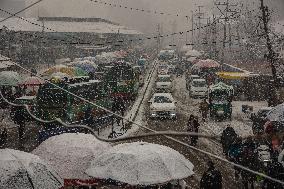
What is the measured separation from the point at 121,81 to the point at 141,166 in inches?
874

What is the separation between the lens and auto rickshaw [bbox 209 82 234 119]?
24.6m

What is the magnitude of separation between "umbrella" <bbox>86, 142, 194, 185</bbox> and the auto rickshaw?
16667 mm

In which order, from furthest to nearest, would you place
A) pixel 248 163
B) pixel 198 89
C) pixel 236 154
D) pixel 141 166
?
1. pixel 198 89
2. pixel 236 154
3. pixel 248 163
4. pixel 141 166

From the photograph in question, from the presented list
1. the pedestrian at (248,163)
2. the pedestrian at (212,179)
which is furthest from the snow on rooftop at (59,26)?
the pedestrian at (212,179)

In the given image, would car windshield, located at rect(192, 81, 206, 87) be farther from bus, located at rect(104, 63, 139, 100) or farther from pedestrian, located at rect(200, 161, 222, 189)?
pedestrian, located at rect(200, 161, 222, 189)

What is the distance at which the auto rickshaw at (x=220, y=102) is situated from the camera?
80.6 feet

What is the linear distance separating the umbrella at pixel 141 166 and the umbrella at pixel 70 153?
0.55 m

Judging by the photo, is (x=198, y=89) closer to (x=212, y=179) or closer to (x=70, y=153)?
(x=212, y=179)

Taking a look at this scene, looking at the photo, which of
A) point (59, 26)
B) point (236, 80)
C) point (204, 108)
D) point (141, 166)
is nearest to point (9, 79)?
point (204, 108)

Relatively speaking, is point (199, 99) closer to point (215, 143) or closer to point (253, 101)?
point (253, 101)

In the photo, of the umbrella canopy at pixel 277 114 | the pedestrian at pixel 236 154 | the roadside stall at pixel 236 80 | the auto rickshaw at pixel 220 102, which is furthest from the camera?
the roadside stall at pixel 236 80

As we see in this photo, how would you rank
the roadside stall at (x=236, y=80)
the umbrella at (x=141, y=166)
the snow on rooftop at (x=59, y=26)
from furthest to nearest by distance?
1. the snow on rooftop at (x=59, y=26)
2. the roadside stall at (x=236, y=80)
3. the umbrella at (x=141, y=166)

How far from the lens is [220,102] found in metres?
25.3

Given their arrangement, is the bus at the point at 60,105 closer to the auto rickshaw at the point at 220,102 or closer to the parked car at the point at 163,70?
the auto rickshaw at the point at 220,102
